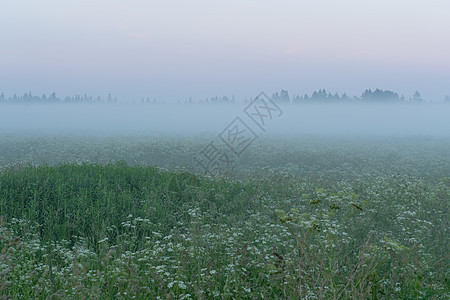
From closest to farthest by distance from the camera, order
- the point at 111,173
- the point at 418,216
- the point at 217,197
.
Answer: the point at 418,216, the point at 217,197, the point at 111,173

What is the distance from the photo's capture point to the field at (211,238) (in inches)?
165

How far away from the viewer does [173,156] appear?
83.7 ft

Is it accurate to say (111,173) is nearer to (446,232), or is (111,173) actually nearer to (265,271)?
(265,271)

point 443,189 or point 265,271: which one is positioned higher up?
point 265,271

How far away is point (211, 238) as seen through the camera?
6.19m

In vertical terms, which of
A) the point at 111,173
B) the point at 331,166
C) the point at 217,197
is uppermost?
the point at 111,173

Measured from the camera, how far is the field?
419 centimetres

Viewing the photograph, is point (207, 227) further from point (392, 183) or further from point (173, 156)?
point (173, 156)

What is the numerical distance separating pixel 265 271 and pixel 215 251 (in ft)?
3.67

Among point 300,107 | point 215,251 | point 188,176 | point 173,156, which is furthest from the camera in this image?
point 300,107

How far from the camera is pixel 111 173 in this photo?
10.8 metres

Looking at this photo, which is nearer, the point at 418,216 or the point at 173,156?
the point at 418,216

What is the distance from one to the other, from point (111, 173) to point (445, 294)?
367 inches

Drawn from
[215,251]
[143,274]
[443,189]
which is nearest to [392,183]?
[443,189]
